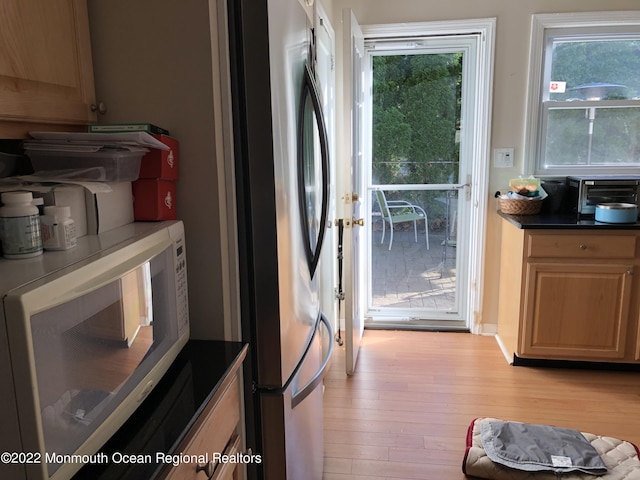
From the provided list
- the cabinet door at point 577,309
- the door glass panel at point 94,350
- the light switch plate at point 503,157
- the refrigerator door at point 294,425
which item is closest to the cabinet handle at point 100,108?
the door glass panel at point 94,350

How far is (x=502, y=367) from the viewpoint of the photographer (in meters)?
2.96

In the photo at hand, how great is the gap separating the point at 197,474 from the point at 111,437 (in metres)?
0.19

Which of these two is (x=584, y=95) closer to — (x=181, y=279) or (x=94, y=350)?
(x=181, y=279)

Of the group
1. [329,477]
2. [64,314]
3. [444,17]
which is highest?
[444,17]

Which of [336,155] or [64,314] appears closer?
[64,314]

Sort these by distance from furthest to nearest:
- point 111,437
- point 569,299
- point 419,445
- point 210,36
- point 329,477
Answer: point 569,299, point 419,445, point 329,477, point 210,36, point 111,437

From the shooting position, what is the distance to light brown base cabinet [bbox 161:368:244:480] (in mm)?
910

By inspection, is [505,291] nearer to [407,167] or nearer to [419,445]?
[407,167]

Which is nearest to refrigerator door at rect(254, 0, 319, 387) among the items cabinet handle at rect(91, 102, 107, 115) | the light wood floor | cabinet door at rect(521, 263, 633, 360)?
cabinet handle at rect(91, 102, 107, 115)

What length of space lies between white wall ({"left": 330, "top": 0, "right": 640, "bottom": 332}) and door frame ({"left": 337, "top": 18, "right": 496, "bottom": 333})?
36 mm

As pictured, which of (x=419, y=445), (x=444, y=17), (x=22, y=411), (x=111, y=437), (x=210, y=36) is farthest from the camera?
(x=444, y=17)

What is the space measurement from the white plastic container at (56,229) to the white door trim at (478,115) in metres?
2.77

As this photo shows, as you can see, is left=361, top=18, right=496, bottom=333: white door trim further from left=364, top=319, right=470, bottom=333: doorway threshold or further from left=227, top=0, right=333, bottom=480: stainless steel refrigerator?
left=227, top=0, right=333, bottom=480: stainless steel refrigerator

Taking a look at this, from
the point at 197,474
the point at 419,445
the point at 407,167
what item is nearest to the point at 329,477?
the point at 419,445
